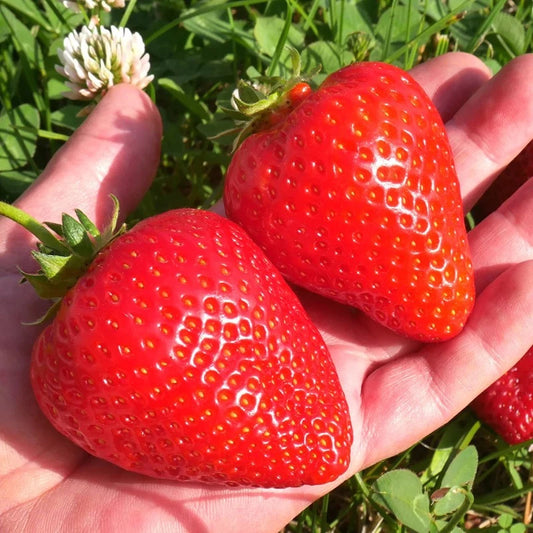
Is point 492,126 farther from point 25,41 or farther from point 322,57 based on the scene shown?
point 25,41

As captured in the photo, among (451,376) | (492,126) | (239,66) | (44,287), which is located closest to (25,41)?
(239,66)

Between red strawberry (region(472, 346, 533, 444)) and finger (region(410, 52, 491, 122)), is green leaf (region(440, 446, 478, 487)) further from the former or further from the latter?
finger (region(410, 52, 491, 122))

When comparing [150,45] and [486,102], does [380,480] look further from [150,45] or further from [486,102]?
[150,45]

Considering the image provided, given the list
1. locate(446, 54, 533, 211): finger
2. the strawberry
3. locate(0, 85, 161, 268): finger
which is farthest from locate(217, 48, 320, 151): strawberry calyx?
locate(446, 54, 533, 211): finger

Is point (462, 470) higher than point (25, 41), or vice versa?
point (25, 41)

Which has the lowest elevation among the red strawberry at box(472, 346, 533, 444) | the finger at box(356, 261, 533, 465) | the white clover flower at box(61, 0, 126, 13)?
the red strawberry at box(472, 346, 533, 444)

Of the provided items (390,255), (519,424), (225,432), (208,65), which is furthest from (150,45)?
(519,424)
